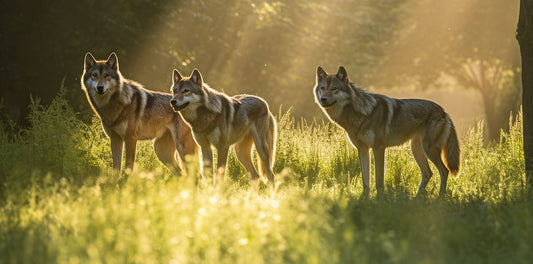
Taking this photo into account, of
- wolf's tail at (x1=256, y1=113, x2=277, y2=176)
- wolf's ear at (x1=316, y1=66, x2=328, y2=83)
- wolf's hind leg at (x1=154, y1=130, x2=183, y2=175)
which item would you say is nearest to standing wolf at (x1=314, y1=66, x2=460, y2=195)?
wolf's ear at (x1=316, y1=66, x2=328, y2=83)

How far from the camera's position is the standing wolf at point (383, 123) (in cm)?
925

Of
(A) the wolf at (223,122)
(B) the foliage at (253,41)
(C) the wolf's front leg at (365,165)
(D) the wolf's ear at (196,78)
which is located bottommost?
(C) the wolf's front leg at (365,165)

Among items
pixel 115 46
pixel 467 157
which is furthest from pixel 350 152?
pixel 115 46

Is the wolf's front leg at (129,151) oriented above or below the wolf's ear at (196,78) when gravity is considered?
below

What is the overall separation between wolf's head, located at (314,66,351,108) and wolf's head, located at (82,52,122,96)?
3.22m

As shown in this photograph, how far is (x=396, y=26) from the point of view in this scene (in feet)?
104

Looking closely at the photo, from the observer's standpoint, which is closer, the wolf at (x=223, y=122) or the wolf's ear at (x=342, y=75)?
the wolf at (x=223, y=122)

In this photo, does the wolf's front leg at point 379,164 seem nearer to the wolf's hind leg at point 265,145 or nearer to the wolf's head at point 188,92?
the wolf's hind leg at point 265,145

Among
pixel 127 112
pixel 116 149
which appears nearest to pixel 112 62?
pixel 127 112

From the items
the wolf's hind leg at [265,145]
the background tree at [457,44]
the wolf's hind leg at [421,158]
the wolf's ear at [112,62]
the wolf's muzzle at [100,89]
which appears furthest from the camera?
the background tree at [457,44]

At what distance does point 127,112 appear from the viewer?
9.55 m

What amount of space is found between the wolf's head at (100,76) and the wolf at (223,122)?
1.09 meters

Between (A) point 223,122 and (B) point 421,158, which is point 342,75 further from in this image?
(B) point 421,158

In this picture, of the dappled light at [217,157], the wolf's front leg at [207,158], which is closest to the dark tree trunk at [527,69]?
the dappled light at [217,157]
